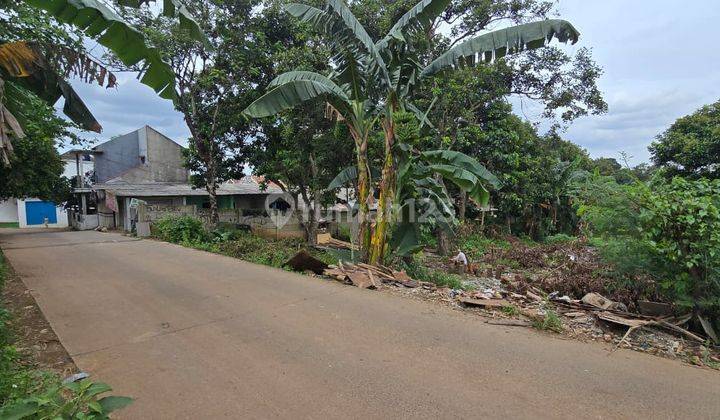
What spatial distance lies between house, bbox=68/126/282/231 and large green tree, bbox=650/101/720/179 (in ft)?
64.9

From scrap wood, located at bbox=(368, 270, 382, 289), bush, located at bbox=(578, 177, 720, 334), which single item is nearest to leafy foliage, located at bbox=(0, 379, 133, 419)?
scrap wood, located at bbox=(368, 270, 382, 289)

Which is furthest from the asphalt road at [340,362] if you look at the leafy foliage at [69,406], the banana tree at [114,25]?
the banana tree at [114,25]

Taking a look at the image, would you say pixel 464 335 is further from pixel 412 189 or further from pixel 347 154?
pixel 347 154

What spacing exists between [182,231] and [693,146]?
20.1 metres

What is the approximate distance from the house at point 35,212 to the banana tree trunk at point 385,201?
31.8 m

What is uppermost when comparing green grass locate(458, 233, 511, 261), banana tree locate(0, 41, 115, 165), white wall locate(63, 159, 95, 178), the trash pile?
white wall locate(63, 159, 95, 178)

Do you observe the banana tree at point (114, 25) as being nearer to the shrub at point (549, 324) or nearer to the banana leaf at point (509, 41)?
the banana leaf at point (509, 41)

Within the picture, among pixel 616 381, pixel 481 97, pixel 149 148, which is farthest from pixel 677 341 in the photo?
pixel 149 148

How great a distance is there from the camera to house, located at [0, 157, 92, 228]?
1256 inches

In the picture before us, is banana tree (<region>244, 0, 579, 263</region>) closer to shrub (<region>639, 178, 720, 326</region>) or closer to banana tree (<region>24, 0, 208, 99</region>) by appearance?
banana tree (<region>24, 0, 208, 99</region>)

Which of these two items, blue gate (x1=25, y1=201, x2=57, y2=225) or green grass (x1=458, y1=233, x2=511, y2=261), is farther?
blue gate (x1=25, y1=201, x2=57, y2=225)

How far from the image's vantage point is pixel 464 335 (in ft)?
16.3

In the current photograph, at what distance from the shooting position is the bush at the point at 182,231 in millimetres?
15039

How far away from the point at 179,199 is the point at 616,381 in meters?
23.3
